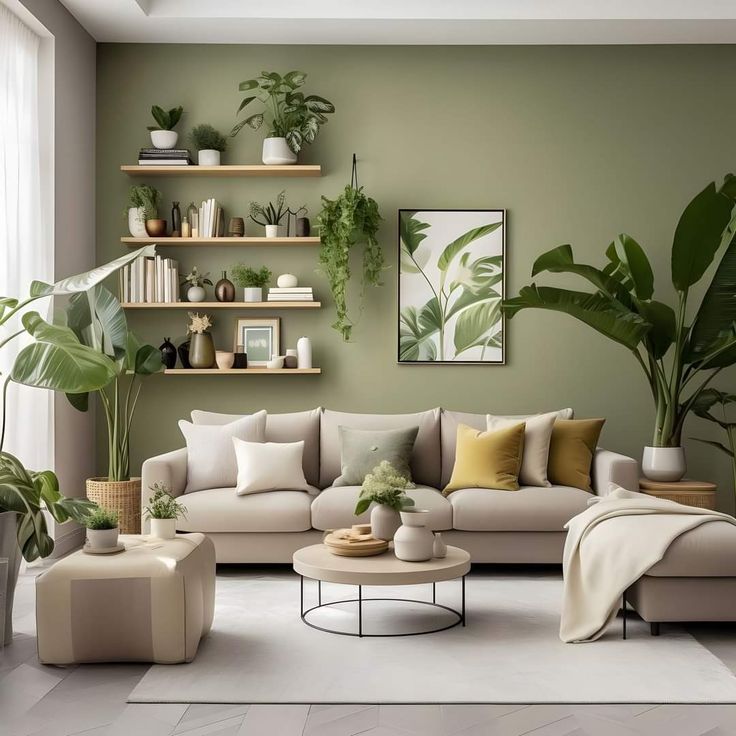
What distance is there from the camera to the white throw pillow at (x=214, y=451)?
5.21m

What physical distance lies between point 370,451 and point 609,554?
5.81 ft

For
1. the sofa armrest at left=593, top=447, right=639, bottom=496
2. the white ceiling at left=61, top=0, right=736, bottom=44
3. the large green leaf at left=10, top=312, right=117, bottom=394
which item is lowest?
the sofa armrest at left=593, top=447, right=639, bottom=496

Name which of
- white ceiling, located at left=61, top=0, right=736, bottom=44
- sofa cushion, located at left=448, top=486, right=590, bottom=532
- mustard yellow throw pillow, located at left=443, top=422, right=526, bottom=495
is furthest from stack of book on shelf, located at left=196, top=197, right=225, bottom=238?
sofa cushion, located at left=448, top=486, right=590, bottom=532

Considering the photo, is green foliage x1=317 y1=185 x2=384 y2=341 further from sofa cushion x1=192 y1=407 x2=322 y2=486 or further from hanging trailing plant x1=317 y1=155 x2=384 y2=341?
sofa cushion x1=192 y1=407 x2=322 y2=486

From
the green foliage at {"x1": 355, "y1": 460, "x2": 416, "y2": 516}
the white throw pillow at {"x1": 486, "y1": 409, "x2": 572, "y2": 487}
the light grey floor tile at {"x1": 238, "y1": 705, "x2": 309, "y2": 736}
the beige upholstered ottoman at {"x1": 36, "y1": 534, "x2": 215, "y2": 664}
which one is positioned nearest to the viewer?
the light grey floor tile at {"x1": 238, "y1": 705, "x2": 309, "y2": 736}

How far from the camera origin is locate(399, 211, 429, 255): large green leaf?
6031 millimetres

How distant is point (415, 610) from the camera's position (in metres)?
4.23

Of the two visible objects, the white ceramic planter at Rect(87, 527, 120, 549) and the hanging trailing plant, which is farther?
the hanging trailing plant

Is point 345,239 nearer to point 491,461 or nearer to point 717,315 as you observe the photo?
point 491,461

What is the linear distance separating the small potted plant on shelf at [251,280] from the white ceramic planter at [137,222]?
0.65 metres

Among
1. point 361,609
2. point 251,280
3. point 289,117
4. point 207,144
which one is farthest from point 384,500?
point 207,144

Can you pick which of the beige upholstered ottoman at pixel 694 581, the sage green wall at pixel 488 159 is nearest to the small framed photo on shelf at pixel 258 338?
the sage green wall at pixel 488 159

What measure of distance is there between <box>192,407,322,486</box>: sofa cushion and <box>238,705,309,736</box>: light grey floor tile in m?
2.54

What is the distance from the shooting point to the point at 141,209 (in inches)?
233
